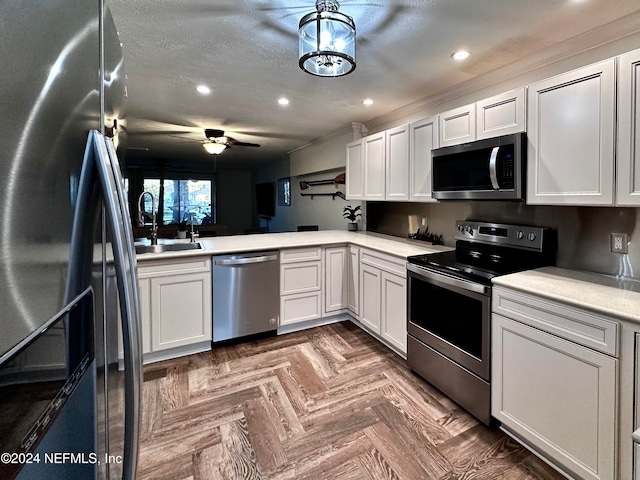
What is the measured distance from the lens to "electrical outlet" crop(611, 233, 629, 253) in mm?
1843

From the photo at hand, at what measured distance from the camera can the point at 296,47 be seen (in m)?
2.17

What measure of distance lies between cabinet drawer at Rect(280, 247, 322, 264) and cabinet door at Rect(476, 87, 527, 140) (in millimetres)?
1791

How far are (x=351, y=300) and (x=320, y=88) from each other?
215 cm

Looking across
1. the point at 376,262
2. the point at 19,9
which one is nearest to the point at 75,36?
the point at 19,9

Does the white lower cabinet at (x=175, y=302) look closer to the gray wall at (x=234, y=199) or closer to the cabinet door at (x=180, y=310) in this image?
the cabinet door at (x=180, y=310)

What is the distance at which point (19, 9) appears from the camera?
1.27 ft

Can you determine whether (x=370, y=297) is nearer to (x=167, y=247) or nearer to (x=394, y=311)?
(x=394, y=311)

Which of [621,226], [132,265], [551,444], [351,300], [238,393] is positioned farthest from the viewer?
[351,300]

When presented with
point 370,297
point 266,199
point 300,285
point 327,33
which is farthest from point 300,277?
point 266,199

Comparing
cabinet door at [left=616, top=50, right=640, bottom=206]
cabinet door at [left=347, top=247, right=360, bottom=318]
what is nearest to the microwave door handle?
cabinet door at [left=616, top=50, right=640, bottom=206]

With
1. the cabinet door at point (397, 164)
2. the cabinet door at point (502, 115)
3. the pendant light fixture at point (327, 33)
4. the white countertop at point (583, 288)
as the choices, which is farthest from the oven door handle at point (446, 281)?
the pendant light fixture at point (327, 33)

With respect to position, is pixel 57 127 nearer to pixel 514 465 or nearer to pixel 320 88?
pixel 514 465

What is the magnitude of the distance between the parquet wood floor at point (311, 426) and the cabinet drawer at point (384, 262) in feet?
2.52

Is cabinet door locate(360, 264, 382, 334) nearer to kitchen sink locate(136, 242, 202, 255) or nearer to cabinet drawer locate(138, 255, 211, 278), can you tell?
cabinet drawer locate(138, 255, 211, 278)
